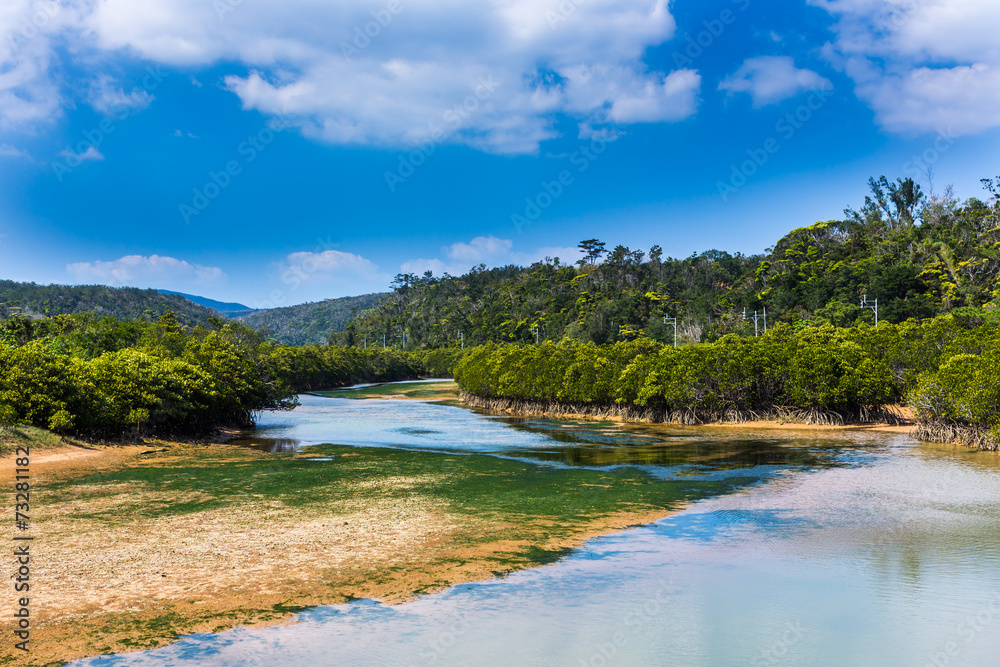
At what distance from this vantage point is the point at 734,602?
A: 417 inches

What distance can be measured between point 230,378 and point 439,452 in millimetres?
15748

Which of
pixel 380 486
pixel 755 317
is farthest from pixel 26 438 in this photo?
pixel 755 317

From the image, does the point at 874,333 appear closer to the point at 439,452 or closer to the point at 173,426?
the point at 439,452

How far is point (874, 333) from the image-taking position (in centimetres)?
4219

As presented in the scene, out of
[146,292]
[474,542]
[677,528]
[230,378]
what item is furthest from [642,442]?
[146,292]

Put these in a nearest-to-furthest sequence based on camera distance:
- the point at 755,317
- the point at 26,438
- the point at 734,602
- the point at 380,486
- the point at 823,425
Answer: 1. the point at 734,602
2. the point at 380,486
3. the point at 26,438
4. the point at 823,425
5. the point at 755,317

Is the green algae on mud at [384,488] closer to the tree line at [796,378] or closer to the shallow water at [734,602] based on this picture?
the shallow water at [734,602]

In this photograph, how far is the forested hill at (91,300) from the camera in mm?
154250

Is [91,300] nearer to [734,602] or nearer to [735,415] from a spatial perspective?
[735,415]

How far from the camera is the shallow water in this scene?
883cm

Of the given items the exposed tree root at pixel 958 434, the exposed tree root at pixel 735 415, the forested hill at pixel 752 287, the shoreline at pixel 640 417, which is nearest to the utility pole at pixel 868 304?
the forested hill at pixel 752 287

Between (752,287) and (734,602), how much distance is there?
9682 cm

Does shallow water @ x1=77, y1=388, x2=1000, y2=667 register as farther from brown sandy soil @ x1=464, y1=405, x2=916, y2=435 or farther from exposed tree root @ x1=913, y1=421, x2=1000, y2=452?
brown sandy soil @ x1=464, y1=405, x2=916, y2=435

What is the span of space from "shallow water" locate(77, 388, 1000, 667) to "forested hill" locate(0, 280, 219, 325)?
148654 millimetres
